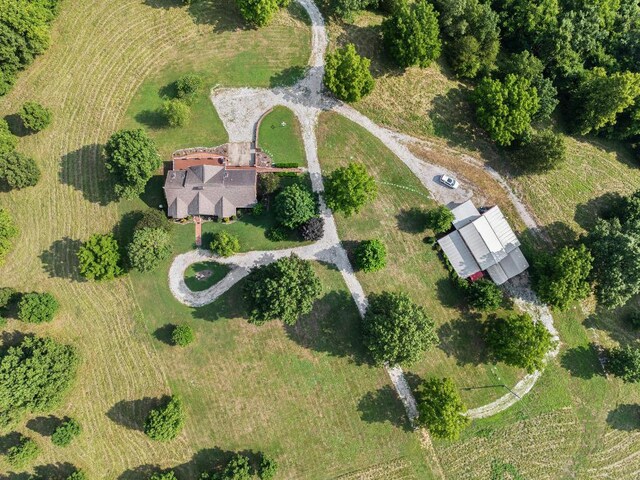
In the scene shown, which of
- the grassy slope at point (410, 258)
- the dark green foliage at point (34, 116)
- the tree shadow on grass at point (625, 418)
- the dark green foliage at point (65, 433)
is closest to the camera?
the dark green foliage at point (65, 433)

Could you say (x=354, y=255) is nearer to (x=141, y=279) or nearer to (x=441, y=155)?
(x=441, y=155)

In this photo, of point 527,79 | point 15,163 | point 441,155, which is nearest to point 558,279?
point 441,155

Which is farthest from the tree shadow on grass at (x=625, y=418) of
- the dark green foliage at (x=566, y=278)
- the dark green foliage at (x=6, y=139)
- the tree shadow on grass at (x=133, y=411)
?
the dark green foliage at (x=6, y=139)

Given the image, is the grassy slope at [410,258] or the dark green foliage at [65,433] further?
the grassy slope at [410,258]

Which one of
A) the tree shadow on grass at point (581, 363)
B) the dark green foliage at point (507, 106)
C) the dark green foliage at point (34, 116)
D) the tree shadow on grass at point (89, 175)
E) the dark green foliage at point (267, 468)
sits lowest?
the dark green foliage at point (267, 468)

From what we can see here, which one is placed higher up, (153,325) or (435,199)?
(435,199)

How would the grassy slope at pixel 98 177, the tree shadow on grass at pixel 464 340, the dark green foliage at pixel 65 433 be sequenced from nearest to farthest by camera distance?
the dark green foliage at pixel 65 433, the grassy slope at pixel 98 177, the tree shadow on grass at pixel 464 340

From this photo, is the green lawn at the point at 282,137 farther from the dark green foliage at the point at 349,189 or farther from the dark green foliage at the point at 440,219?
the dark green foliage at the point at 440,219
